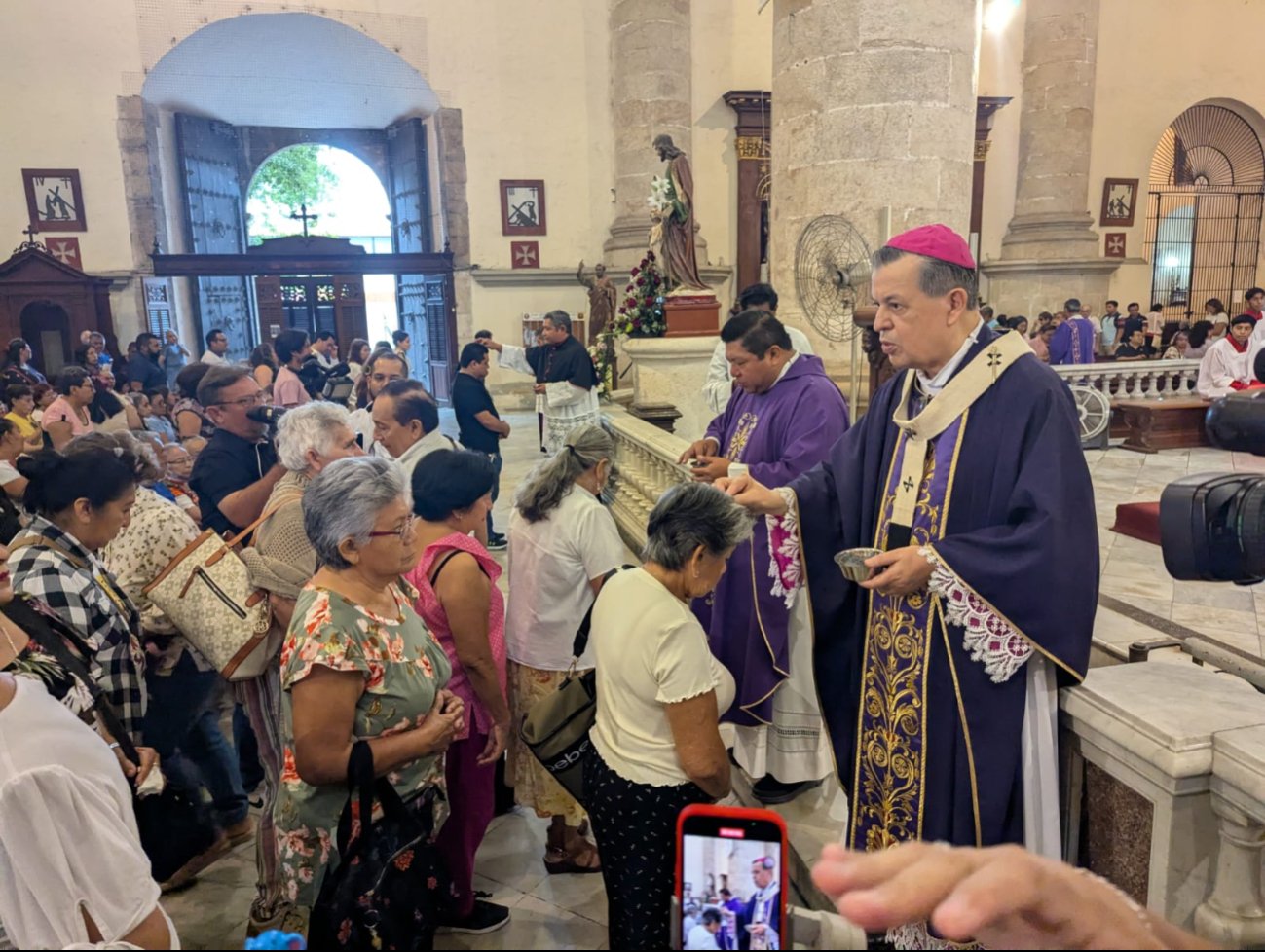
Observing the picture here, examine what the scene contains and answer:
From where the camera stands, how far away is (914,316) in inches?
83.0

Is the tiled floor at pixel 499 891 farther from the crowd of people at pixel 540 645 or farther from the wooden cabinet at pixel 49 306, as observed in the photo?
the wooden cabinet at pixel 49 306

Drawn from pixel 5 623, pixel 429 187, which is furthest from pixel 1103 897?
pixel 429 187

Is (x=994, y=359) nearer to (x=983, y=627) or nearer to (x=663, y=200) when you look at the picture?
(x=983, y=627)

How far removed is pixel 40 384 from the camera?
6.64 metres

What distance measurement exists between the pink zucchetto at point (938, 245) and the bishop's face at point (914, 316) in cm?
2

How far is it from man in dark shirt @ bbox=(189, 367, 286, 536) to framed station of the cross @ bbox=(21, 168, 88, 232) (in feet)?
39.7

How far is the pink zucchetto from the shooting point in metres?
2.08

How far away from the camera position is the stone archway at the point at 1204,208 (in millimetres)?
16578

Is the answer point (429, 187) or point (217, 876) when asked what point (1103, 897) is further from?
point (429, 187)

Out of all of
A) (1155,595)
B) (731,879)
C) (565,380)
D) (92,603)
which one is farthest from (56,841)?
(565,380)

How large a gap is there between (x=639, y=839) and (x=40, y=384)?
663 cm

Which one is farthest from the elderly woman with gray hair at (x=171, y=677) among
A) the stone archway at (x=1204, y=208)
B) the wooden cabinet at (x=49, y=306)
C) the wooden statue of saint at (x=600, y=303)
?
the stone archway at (x=1204, y=208)

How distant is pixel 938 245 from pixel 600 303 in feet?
38.1

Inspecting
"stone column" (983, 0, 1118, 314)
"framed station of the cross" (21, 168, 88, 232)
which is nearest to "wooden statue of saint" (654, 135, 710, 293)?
"stone column" (983, 0, 1118, 314)
